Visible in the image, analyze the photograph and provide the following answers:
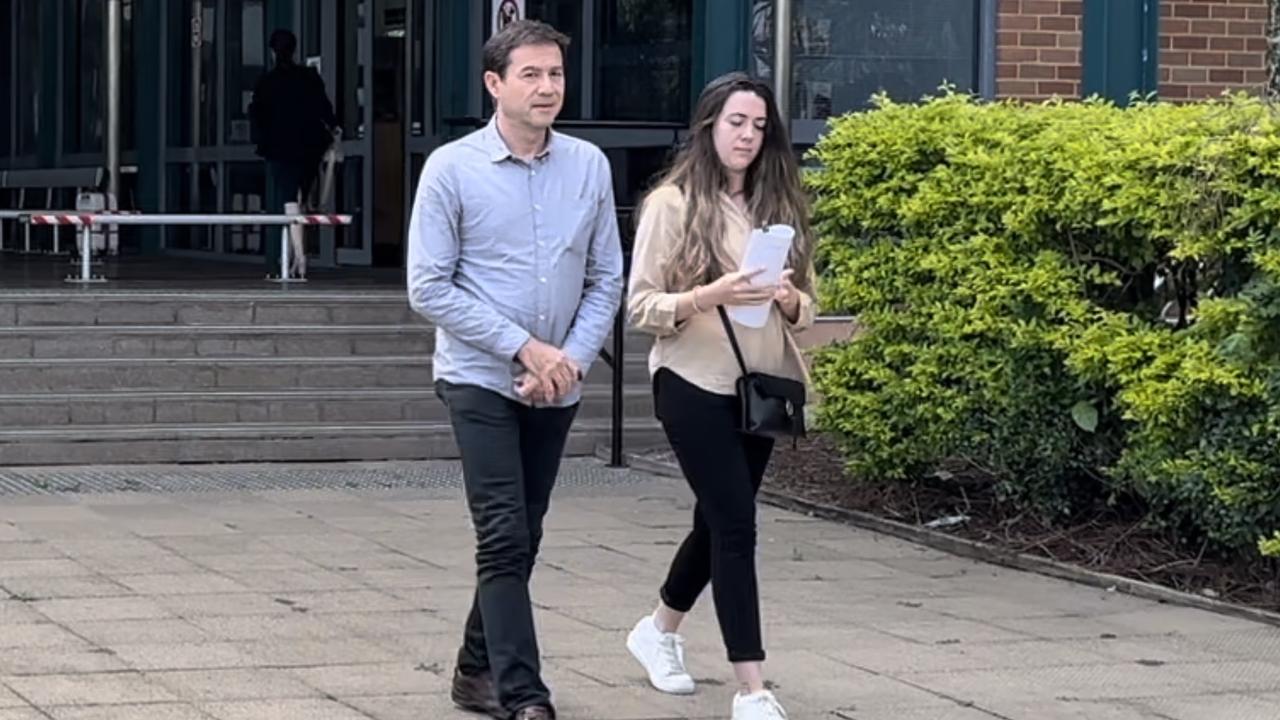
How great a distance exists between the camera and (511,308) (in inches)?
241

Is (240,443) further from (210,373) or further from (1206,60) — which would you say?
(1206,60)

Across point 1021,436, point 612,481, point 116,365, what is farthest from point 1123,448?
point 116,365

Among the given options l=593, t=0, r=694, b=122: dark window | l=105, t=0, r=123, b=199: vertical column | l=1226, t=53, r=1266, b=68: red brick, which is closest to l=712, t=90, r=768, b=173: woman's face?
l=593, t=0, r=694, b=122: dark window

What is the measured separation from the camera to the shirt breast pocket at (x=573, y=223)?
6.21 metres

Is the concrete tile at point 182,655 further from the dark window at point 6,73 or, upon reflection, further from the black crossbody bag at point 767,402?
the dark window at point 6,73

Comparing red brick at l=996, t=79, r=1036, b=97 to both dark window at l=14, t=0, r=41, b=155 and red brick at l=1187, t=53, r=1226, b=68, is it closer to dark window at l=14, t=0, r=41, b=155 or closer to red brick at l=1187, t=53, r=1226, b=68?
red brick at l=1187, t=53, r=1226, b=68

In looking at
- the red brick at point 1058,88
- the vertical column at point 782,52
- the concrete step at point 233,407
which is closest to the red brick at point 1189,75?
the red brick at point 1058,88

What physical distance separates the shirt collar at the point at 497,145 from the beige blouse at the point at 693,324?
364mm

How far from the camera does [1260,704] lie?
6914mm

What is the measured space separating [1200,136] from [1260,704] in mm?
2475

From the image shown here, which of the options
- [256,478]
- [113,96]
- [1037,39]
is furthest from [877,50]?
[113,96]

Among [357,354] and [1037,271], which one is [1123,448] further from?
[357,354]

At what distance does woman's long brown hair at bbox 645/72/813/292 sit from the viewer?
6.33 m

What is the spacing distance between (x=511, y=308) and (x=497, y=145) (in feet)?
1.45
